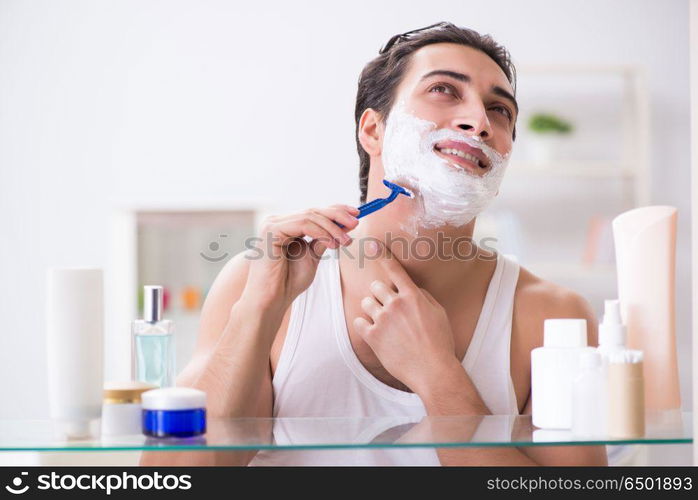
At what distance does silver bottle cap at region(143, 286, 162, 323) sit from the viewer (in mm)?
758

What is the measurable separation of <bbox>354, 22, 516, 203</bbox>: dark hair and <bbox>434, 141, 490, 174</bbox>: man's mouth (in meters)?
0.11

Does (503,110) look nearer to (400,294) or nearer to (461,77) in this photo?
(461,77)

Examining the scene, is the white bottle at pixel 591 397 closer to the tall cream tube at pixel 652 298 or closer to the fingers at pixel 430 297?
the tall cream tube at pixel 652 298

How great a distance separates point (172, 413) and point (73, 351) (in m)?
0.11

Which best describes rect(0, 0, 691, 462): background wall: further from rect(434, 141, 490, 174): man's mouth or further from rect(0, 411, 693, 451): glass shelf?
rect(0, 411, 693, 451): glass shelf

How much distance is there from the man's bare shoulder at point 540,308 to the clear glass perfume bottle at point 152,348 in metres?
0.43

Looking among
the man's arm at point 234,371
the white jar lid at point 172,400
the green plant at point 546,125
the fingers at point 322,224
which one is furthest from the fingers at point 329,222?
the green plant at point 546,125

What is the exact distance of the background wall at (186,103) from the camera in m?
Result: 2.45

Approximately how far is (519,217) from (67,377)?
1.92m

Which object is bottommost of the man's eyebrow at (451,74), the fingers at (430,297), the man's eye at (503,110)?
the fingers at (430,297)

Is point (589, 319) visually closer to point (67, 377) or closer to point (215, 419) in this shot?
point (215, 419)

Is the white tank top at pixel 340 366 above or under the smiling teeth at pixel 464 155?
under

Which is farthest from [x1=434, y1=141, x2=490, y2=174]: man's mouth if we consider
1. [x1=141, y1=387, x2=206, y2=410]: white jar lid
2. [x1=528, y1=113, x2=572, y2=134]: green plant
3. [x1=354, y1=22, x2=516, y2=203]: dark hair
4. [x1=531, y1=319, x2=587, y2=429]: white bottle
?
[x1=528, y1=113, x2=572, y2=134]: green plant

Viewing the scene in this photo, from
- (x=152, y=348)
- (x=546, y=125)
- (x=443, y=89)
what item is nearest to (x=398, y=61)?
(x=443, y=89)
